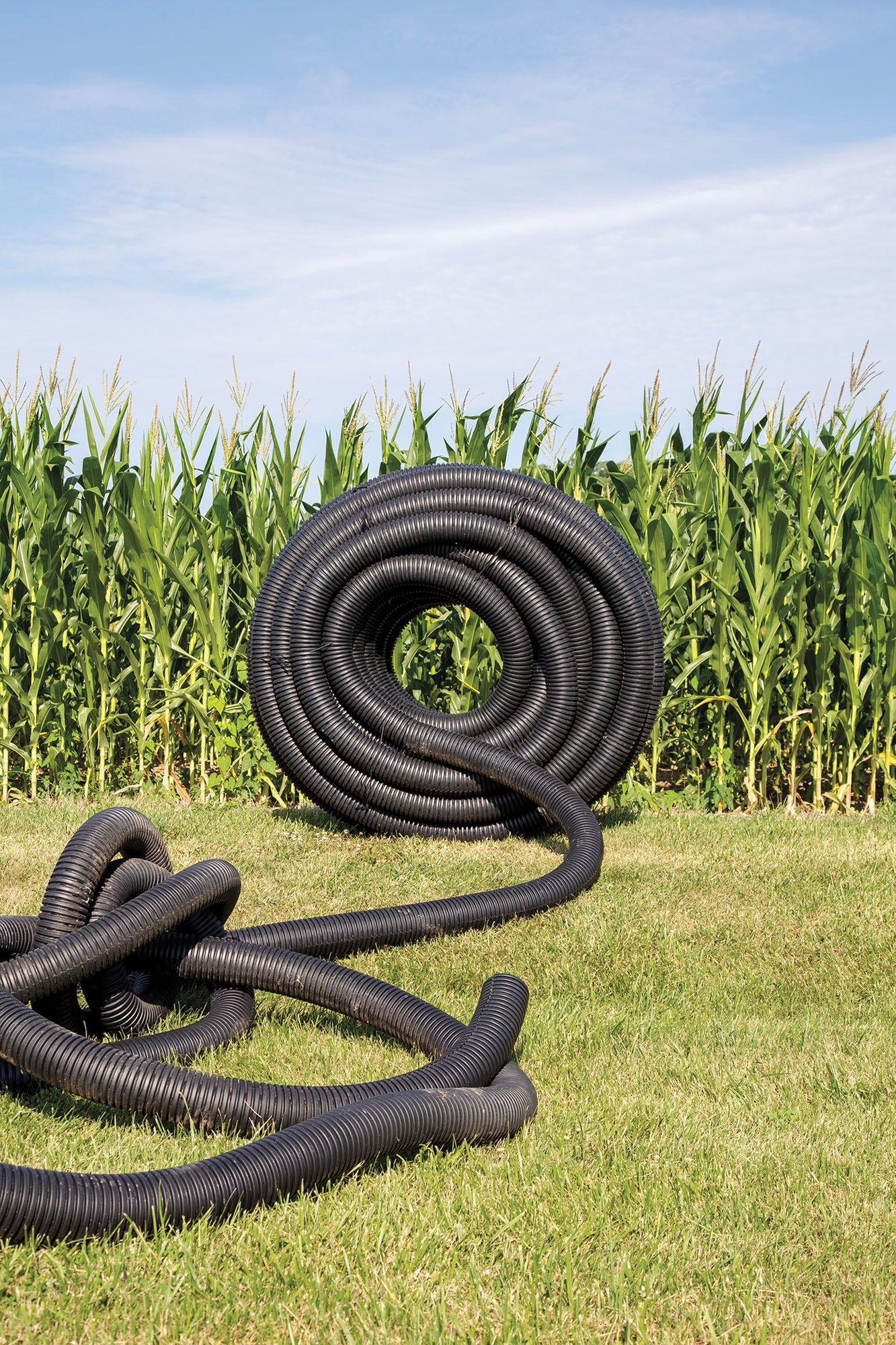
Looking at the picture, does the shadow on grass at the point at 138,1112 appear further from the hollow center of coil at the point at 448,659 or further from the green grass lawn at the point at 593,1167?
the hollow center of coil at the point at 448,659

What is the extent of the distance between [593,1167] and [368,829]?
12.5ft

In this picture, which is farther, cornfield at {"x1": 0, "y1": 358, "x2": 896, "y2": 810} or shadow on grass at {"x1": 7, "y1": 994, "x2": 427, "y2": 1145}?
cornfield at {"x1": 0, "y1": 358, "x2": 896, "y2": 810}

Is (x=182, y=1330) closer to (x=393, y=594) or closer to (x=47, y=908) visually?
(x=47, y=908)

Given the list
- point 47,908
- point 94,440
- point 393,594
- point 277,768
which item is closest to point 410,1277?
point 47,908

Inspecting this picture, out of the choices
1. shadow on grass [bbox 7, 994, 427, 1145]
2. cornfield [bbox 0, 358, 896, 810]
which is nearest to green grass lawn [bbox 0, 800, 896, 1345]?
shadow on grass [bbox 7, 994, 427, 1145]

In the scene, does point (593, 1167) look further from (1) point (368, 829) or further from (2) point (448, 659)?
(2) point (448, 659)

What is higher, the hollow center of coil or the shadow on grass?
the hollow center of coil

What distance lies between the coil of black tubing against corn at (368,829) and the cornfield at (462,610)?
3.93 ft

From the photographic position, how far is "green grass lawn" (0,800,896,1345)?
2287 millimetres

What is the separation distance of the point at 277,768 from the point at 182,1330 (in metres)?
5.53

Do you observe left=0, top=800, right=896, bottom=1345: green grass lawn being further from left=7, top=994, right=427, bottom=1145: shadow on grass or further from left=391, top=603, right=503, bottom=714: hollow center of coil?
left=391, top=603, right=503, bottom=714: hollow center of coil

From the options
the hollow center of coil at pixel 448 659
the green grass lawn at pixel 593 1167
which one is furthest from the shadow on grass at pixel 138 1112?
the hollow center of coil at pixel 448 659

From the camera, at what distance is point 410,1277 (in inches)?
92.9

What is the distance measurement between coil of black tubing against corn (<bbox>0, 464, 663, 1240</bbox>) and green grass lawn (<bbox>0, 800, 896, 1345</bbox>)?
10 centimetres
